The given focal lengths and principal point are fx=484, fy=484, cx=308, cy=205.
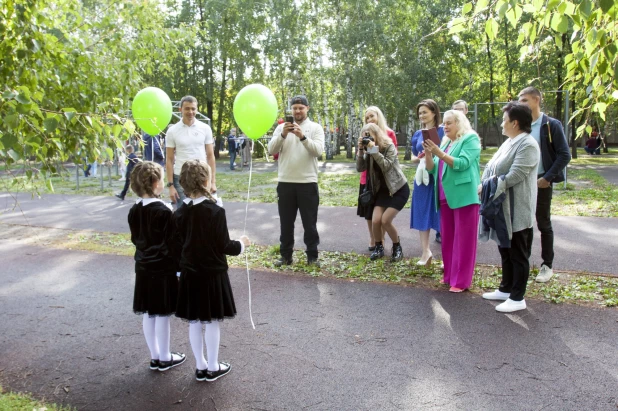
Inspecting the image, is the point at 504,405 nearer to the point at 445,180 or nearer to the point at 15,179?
the point at 445,180

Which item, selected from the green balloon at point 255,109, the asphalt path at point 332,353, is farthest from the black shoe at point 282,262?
the green balloon at point 255,109

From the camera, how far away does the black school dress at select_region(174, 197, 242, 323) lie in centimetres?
341

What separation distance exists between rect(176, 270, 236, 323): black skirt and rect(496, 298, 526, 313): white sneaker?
2.63m

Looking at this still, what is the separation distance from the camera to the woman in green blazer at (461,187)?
16.4ft

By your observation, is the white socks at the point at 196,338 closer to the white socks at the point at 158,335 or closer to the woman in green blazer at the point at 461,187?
the white socks at the point at 158,335

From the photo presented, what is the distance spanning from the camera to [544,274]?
5434 mm

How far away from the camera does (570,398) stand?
3.14 meters

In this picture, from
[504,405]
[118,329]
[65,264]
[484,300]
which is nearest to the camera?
[504,405]

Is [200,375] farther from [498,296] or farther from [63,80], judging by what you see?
[498,296]

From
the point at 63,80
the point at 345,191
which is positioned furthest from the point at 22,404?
the point at 345,191

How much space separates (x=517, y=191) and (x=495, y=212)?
0.97 feet

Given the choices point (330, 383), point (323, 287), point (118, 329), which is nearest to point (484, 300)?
Answer: point (323, 287)

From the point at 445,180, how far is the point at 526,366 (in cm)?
216

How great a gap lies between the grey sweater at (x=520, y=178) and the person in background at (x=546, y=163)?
766 millimetres
